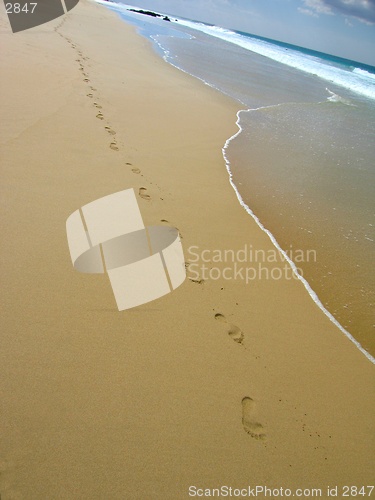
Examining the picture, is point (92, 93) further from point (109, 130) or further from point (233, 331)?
point (233, 331)

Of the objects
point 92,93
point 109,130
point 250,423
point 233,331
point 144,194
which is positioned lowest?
point 250,423

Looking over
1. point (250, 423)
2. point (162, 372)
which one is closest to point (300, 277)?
point (250, 423)

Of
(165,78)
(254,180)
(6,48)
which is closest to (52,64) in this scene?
(6,48)

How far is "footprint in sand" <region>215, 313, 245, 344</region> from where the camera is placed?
2430mm

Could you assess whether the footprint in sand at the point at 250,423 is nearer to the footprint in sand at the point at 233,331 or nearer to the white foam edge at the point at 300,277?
the footprint in sand at the point at 233,331

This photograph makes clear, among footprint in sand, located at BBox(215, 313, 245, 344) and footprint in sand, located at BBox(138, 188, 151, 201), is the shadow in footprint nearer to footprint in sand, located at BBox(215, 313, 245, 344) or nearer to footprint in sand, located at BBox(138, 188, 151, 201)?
footprint in sand, located at BBox(138, 188, 151, 201)

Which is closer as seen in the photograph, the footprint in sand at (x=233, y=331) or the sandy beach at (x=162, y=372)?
the sandy beach at (x=162, y=372)

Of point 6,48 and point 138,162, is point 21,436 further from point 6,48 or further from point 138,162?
point 6,48

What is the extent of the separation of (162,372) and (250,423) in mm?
619

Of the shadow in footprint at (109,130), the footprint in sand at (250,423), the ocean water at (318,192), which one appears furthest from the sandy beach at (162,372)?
the shadow in footprint at (109,130)

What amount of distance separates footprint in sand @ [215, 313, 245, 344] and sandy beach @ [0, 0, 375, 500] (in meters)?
0.01

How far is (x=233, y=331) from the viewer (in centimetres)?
248

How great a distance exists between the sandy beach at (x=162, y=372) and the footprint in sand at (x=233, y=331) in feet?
0.03

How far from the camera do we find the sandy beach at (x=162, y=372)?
1715 millimetres
